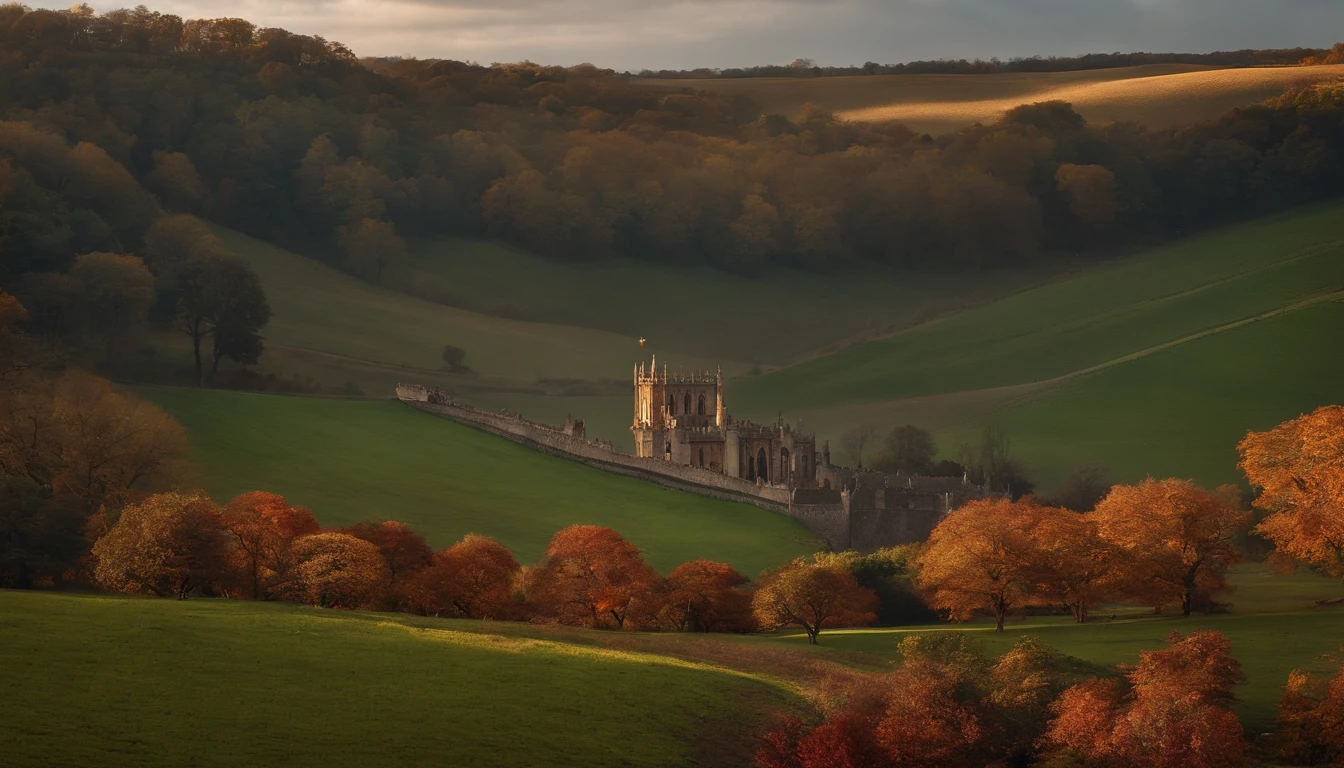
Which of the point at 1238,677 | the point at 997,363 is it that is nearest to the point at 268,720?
the point at 1238,677

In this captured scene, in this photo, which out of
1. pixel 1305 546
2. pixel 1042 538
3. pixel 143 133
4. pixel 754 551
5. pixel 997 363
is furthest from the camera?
pixel 143 133

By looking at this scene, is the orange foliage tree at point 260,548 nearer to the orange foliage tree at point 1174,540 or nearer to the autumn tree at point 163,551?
the autumn tree at point 163,551

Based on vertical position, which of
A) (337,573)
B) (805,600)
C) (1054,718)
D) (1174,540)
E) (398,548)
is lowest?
(1054,718)

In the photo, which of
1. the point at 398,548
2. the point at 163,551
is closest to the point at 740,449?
the point at 398,548

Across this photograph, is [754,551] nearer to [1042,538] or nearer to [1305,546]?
[1042,538]

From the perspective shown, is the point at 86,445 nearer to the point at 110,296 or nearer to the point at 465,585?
the point at 465,585
